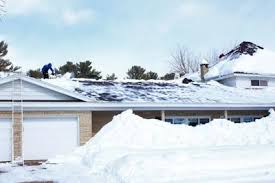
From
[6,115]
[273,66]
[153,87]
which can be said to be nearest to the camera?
[6,115]

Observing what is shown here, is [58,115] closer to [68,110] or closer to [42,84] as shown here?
[68,110]

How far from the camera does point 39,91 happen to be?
772 inches

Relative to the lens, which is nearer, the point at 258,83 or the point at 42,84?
the point at 42,84

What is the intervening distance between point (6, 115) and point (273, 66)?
77.5ft

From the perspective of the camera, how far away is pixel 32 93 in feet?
63.8

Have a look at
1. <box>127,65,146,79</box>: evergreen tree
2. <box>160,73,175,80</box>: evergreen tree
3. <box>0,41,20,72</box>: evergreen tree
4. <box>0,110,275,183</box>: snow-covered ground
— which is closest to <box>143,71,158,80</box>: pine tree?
<box>127,65,146,79</box>: evergreen tree

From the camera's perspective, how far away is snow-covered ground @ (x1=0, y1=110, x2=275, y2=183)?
11531mm

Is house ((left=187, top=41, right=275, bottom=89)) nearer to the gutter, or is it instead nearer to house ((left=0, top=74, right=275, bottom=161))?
the gutter

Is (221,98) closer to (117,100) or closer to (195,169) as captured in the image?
(117,100)

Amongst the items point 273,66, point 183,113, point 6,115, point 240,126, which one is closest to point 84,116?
point 6,115

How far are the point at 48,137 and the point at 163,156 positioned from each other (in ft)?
25.7

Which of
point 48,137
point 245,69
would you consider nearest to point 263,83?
point 245,69

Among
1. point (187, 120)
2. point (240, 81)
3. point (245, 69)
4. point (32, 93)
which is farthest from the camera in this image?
point (245, 69)

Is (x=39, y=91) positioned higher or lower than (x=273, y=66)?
lower
